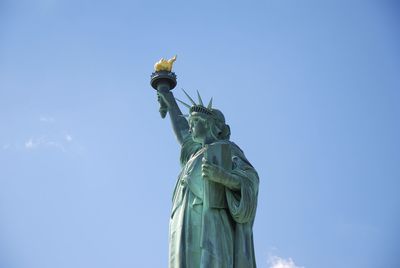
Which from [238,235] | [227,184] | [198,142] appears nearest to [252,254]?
[238,235]

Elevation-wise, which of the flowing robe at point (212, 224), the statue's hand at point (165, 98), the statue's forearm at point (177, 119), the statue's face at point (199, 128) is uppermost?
the statue's hand at point (165, 98)

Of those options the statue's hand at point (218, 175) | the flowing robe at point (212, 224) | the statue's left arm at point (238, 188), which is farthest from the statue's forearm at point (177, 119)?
the statue's hand at point (218, 175)

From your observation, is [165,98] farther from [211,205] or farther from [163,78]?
[211,205]

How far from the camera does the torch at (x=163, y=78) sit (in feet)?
59.7

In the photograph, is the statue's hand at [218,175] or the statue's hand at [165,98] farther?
the statue's hand at [165,98]

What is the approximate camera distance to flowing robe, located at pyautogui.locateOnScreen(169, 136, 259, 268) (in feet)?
46.3

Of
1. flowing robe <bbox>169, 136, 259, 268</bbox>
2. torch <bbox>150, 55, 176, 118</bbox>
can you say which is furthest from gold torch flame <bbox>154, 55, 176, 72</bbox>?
flowing robe <bbox>169, 136, 259, 268</bbox>

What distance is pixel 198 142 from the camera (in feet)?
52.2

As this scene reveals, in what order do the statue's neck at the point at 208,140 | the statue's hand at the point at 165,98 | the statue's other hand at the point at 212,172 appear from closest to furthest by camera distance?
the statue's other hand at the point at 212,172 < the statue's neck at the point at 208,140 < the statue's hand at the point at 165,98

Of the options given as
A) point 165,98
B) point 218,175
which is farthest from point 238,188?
point 165,98

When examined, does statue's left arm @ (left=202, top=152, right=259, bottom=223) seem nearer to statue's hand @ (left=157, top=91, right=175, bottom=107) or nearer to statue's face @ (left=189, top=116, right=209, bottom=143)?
statue's face @ (left=189, top=116, right=209, bottom=143)

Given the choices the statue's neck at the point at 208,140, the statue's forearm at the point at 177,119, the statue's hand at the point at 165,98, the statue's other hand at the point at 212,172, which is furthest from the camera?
the statue's hand at the point at 165,98

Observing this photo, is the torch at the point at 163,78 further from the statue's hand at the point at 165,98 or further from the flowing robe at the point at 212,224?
the flowing robe at the point at 212,224

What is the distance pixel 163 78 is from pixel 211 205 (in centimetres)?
465
